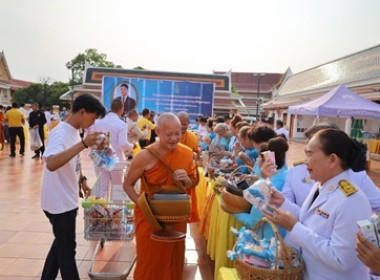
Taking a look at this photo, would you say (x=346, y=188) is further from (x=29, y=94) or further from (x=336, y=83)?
(x=29, y=94)

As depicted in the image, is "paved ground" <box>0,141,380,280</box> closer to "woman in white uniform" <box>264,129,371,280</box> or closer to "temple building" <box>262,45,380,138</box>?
"woman in white uniform" <box>264,129,371,280</box>

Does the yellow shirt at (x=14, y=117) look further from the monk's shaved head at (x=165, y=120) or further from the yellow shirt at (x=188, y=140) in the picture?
the monk's shaved head at (x=165, y=120)

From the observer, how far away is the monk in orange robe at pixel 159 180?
249 centimetres

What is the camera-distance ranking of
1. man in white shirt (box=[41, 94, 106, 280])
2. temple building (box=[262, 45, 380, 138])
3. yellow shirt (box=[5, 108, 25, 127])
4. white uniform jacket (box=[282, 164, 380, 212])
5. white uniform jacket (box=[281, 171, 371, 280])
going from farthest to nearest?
temple building (box=[262, 45, 380, 138])
yellow shirt (box=[5, 108, 25, 127])
man in white shirt (box=[41, 94, 106, 280])
white uniform jacket (box=[282, 164, 380, 212])
white uniform jacket (box=[281, 171, 371, 280])

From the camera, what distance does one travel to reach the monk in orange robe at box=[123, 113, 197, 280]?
98.0 inches

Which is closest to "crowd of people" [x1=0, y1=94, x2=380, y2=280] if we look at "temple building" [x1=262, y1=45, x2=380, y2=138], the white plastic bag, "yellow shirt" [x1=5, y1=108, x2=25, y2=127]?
A: the white plastic bag

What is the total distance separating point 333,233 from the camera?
1458 mm

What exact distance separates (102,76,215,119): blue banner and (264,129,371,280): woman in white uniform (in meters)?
15.7

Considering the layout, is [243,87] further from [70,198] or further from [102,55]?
[70,198]

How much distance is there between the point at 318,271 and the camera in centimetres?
158

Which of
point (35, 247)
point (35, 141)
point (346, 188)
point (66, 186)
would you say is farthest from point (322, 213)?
point (35, 141)

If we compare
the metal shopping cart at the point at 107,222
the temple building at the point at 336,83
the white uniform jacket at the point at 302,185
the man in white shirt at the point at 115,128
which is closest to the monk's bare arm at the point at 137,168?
the metal shopping cart at the point at 107,222

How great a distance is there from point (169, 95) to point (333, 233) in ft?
52.8

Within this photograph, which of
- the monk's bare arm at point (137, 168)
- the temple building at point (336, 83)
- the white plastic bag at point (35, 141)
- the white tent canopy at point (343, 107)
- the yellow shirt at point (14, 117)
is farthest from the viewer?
the temple building at point (336, 83)
